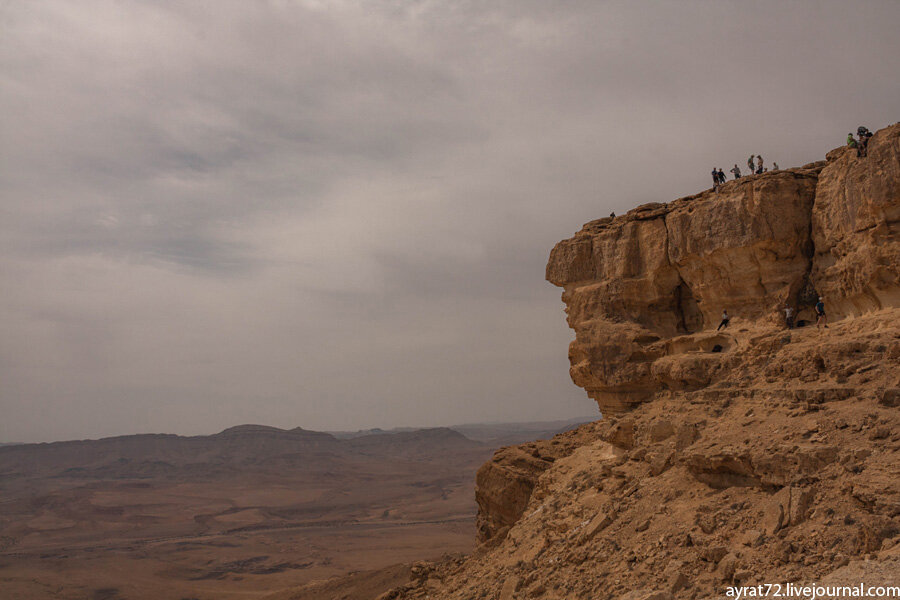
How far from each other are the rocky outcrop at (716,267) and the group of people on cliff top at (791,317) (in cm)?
18

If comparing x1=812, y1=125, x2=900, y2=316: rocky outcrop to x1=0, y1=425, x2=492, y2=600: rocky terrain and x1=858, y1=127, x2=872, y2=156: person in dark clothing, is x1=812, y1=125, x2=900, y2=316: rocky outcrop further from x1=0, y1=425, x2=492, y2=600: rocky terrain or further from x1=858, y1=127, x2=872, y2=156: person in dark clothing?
x1=0, y1=425, x2=492, y2=600: rocky terrain

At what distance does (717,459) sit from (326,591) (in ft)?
74.7

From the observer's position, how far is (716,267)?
1564 centimetres

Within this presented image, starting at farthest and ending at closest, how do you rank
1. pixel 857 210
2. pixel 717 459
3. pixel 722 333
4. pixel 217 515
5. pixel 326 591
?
pixel 217 515
pixel 326 591
pixel 722 333
pixel 857 210
pixel 717 459

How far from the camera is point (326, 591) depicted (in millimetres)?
27203

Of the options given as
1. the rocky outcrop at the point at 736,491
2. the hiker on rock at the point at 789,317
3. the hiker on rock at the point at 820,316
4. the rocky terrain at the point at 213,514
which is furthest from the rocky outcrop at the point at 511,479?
the rocky terrain at the point at 213,514

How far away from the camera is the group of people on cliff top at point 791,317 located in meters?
12.9

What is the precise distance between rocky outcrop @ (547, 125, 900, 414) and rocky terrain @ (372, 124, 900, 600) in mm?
46

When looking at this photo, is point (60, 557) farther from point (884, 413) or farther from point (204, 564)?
point (884, 413)

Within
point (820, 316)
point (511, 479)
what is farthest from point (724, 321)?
point (511, 479)

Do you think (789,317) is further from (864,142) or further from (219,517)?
(219,517)

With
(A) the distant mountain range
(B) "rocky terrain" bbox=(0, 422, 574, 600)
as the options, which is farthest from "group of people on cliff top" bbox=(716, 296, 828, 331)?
(A) the distant mountain range

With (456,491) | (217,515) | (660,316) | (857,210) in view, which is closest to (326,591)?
(660,316)

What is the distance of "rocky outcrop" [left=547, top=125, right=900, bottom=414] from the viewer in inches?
480
